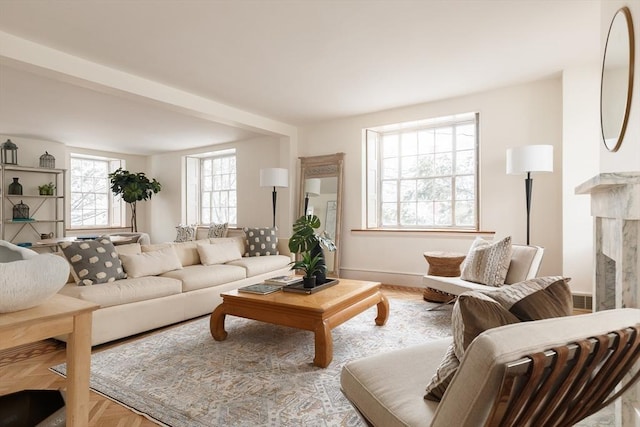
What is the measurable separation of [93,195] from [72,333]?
816 centimetres

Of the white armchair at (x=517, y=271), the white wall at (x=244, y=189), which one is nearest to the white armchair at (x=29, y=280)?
the white armchair at (x=517, y=271)

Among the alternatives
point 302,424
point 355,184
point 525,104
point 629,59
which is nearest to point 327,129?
point 355,184

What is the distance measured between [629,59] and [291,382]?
2597mm

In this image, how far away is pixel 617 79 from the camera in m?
2.04

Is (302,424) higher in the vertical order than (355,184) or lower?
lower

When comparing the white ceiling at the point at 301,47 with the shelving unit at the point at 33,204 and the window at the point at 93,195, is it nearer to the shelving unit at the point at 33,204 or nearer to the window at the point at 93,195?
the shelving unit at the point at 33,204

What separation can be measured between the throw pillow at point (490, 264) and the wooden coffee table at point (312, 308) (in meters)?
0.95

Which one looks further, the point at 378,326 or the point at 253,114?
the point at 253,114

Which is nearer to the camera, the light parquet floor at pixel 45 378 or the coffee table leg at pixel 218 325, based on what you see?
the light parquet floor at pixel 45 378

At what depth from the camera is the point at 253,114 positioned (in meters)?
5.38

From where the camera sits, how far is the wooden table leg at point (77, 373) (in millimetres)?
1226

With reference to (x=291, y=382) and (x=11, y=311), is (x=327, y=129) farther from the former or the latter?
(x=11, y=311)

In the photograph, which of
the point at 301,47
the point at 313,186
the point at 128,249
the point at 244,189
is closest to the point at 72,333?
the point at 128,249

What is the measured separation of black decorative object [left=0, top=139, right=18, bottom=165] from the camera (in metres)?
6.14
